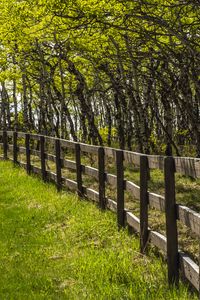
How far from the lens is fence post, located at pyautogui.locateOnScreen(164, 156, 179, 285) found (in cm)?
576

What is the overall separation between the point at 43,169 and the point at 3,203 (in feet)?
10.2

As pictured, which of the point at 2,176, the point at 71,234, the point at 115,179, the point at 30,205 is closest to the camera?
the point at 71,234

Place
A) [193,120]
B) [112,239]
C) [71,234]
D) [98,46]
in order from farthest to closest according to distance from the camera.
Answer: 1. [98,46]
2. [193,120]
3. [71,234]
4. [112,239]

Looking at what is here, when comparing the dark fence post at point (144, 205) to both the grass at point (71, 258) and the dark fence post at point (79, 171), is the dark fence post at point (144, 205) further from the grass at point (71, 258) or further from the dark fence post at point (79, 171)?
the dark fence post at point (79, 171)

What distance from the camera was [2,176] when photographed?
16094 mm

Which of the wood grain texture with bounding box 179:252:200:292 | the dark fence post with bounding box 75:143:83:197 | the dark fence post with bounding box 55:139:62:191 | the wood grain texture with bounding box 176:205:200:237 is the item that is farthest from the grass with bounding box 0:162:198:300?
the dark fence post with bounding box 55:139:62:191

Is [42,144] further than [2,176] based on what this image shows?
No


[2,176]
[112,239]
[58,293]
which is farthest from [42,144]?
[58,293]

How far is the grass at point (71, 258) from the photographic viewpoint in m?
5.65

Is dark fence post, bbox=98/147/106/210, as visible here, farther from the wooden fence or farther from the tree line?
the tree line

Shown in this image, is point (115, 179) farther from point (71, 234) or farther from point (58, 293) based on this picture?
point (58, 293)

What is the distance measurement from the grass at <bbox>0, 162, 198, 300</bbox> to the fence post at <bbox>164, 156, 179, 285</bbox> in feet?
0.63

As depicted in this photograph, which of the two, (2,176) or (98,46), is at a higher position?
(98,46)

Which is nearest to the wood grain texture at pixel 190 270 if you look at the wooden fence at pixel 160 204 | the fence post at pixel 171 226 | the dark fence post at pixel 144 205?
the wooden fence at pixel 160 204
